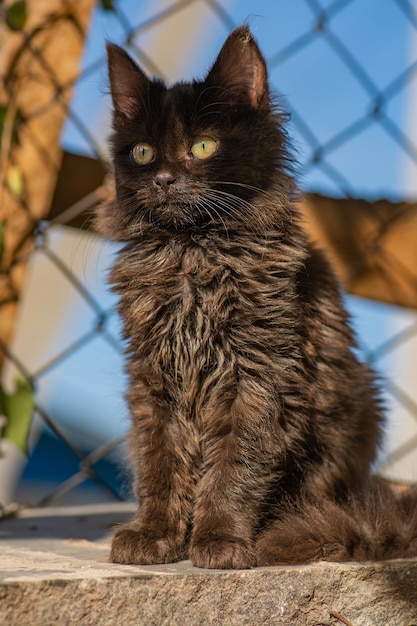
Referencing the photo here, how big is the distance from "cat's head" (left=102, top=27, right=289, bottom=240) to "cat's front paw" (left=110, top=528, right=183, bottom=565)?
0.67 metres

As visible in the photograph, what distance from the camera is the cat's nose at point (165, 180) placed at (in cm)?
173

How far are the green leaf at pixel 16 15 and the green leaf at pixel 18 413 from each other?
1.04 meters

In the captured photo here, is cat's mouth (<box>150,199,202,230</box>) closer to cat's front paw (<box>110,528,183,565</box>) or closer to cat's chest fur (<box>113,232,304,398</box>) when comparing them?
cat's chest fur (<box>113,232,304,398</box>)

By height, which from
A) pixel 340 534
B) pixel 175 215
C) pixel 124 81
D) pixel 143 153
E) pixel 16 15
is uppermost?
pixel 16 15

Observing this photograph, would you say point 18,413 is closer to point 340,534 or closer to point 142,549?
point 142,549

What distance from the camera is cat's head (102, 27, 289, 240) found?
1753 mm

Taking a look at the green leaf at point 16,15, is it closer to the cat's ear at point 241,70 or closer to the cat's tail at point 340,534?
the cat's ear at point 241,70

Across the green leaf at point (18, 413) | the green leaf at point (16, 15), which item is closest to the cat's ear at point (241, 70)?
the green leaf at point (16, 15)

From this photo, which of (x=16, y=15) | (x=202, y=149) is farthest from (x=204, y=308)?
(x=16, y=15)

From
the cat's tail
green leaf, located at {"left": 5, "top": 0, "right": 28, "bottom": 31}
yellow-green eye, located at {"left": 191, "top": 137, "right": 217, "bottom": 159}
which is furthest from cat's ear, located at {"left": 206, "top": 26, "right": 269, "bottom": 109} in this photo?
the cat's tail

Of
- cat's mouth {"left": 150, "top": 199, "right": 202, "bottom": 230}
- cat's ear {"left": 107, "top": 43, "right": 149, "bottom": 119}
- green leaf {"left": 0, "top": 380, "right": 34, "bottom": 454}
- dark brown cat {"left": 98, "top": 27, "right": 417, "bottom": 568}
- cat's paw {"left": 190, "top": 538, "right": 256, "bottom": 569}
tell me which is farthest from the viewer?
green leaf {"left": 0, "top": 380, "right": 34, "bottom": 454}

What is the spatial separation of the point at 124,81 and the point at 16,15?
611 millimetres

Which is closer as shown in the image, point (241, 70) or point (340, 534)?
point (340, 534)

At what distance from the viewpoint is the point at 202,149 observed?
5.82 ft
